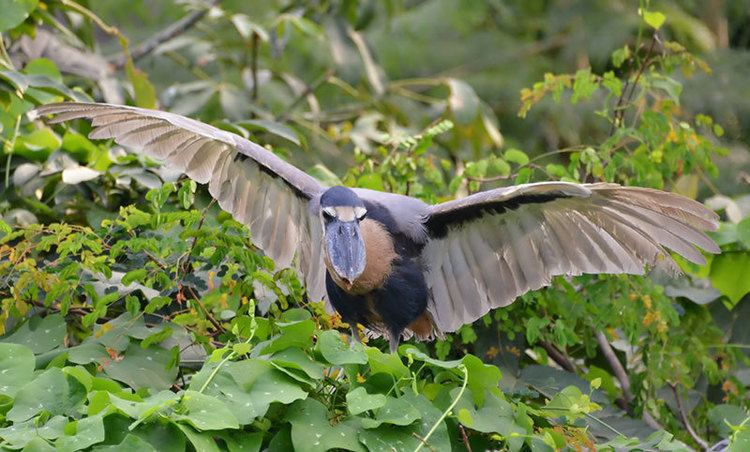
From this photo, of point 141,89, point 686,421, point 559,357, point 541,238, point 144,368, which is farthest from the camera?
point 141,89

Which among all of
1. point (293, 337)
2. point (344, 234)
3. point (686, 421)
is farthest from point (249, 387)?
point (686, 421)

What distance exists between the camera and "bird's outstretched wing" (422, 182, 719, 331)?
3600mm

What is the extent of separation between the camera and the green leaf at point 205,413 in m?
2.71

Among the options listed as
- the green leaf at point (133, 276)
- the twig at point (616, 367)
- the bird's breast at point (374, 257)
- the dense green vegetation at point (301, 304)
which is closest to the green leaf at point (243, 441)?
the dense green vegetation at point (301, 304)

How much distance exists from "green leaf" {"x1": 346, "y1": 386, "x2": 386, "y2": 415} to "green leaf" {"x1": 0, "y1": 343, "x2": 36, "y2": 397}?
2.80 ft

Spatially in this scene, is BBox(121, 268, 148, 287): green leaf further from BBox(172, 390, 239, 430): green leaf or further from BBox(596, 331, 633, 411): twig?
BBox(596, 331, 633, 411): twig

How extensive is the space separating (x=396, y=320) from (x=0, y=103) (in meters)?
1.75

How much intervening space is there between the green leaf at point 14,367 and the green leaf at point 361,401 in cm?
85

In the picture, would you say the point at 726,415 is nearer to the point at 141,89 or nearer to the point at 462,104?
the point at 462,104

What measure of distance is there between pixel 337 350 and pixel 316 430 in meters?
0.22

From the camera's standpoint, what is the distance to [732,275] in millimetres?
4598

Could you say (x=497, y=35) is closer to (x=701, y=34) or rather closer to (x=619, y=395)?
(x=701, y=34)

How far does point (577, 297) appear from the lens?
429cm

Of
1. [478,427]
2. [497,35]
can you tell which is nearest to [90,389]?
[478,427]
